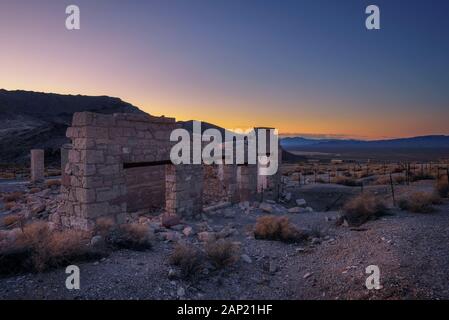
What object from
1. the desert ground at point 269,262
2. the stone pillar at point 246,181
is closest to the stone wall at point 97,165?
the desert ground at point 269,262

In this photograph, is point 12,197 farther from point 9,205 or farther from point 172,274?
point 172,274

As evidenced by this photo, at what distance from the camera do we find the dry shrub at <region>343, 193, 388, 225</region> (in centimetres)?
870

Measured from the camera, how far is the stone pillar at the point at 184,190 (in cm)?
1016

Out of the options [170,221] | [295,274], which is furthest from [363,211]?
[170,221]

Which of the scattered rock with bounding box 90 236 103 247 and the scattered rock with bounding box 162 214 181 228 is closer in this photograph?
the scattered rock with bounding box 90 236 103 247

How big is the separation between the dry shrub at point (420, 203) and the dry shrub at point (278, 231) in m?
3.35

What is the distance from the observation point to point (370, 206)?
8859 mm

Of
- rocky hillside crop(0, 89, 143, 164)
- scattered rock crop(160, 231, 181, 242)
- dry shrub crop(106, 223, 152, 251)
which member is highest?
rocky hillside crop(0, 89, 143, 164)

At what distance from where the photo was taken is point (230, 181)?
13367 millimetres

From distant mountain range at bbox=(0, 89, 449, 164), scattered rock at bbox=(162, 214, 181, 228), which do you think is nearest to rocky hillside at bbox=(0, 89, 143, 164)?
distant mountain range at bbox=(0, 89, 449, 164)

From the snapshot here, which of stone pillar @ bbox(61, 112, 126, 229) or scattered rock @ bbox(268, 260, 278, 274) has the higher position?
stone pillar @ bbox(61, 112, 126, 229)

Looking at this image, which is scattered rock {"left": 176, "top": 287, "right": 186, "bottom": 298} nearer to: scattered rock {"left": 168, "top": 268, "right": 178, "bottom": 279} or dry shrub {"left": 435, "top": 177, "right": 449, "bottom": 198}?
scattered rock {"left": 168, "top": 268, "right": 178, "bottom": 279}

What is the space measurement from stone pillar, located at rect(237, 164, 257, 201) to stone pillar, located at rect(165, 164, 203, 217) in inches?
109

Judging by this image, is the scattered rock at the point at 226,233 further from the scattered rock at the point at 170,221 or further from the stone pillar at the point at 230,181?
the stone pillar at the point at 230,181
